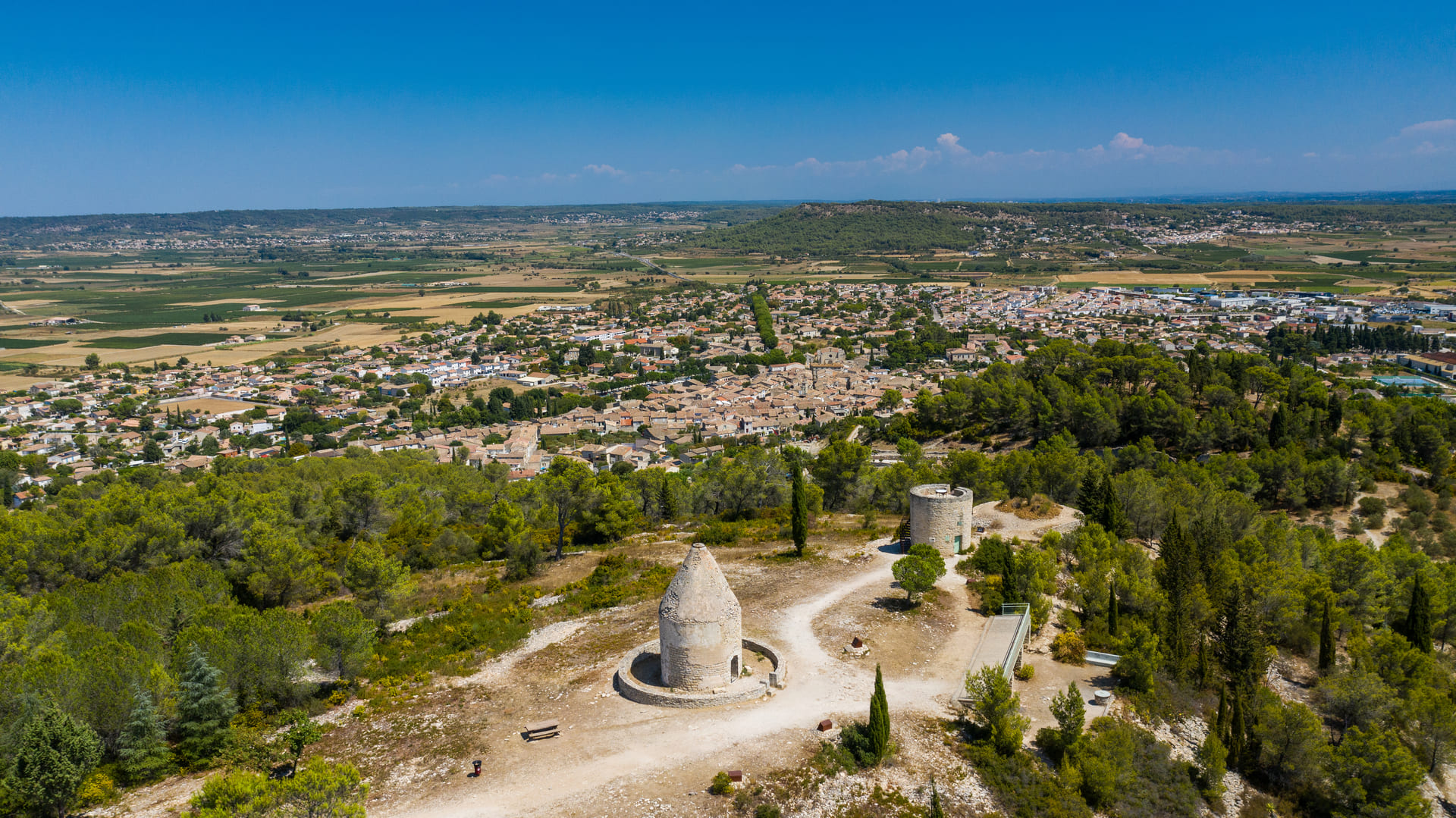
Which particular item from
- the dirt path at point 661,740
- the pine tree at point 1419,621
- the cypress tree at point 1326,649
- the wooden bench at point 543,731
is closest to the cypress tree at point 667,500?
the dirt path at point 661,740

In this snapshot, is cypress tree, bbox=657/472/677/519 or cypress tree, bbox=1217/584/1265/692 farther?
cypress tree, bbox=657/472/677/519

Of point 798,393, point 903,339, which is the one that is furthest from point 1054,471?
point 903,339

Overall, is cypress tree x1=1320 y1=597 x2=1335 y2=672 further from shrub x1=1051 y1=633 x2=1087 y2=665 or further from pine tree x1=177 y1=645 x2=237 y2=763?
pine tree x1=177 y1=645 x2=237 y2=763

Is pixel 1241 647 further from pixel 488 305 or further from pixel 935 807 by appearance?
pixel 488 305

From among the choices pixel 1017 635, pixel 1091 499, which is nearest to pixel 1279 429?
pixel 1091 499

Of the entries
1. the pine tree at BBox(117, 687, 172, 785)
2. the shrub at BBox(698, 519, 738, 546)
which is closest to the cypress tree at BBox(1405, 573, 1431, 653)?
the shrub at BBox(698, 519, 738, 546)

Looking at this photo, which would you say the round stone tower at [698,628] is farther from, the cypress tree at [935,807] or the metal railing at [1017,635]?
the metal railing at [1017,635]
